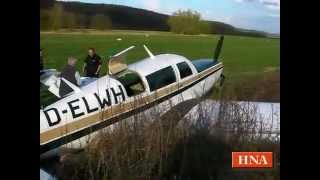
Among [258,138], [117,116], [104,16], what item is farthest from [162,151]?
[104,16]

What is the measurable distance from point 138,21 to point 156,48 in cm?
31

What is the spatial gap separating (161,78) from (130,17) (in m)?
0.67

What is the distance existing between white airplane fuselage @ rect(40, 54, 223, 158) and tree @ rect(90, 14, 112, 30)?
1.48 ft

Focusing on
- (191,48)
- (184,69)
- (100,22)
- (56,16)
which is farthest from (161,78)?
(56,16)

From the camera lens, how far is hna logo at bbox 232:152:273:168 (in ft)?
20.0

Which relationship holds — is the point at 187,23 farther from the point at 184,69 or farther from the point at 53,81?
the point at 53,81

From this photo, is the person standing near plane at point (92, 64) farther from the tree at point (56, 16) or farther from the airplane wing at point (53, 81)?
the tree at point (56, 16)

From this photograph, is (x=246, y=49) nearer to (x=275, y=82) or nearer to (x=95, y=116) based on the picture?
(x=275, y=82)

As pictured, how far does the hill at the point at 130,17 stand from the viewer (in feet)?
19.9

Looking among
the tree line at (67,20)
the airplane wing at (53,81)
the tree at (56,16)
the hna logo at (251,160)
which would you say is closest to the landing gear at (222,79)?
the hna logo at (251,160)
